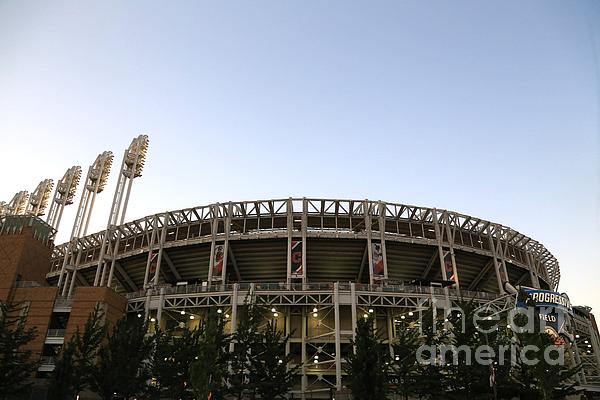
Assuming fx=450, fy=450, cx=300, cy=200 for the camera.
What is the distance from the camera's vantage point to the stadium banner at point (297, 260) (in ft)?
169

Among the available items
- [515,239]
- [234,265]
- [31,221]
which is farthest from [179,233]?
[515,239]

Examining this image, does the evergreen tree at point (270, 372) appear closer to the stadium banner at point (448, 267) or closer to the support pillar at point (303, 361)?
the support pillar at point (303, 361)

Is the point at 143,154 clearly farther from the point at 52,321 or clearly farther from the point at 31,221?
the point at 52,321

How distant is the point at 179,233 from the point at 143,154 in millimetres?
20522

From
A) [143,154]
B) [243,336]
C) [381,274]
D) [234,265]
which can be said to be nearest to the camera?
[243,336]

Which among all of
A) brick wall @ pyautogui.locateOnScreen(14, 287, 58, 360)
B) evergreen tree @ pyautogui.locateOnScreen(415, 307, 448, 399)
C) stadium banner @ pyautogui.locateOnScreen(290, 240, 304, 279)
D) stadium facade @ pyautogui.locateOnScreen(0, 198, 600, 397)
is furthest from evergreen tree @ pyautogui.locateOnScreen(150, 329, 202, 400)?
brick wall @ pyautogui.locateOnScreen(14, 287, 58, 360)

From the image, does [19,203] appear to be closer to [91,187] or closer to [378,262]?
[91,187]

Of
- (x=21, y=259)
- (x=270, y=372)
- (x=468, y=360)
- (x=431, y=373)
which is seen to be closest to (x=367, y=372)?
(x=270, y=372)

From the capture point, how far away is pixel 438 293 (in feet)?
160

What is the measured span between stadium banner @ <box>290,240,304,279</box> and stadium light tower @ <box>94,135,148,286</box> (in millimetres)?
26094

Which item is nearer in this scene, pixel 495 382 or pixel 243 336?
pixel 495 382

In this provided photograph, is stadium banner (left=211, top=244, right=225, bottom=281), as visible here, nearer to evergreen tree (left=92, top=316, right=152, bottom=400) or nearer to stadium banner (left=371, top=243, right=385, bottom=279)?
stadium banner (left=371, top=243, right=385, bottom=279)

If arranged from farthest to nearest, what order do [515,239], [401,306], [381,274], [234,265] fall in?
[515,239] → [234,265] → [381,274] → [401,306]

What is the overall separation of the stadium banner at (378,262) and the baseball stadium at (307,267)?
0.13 m
